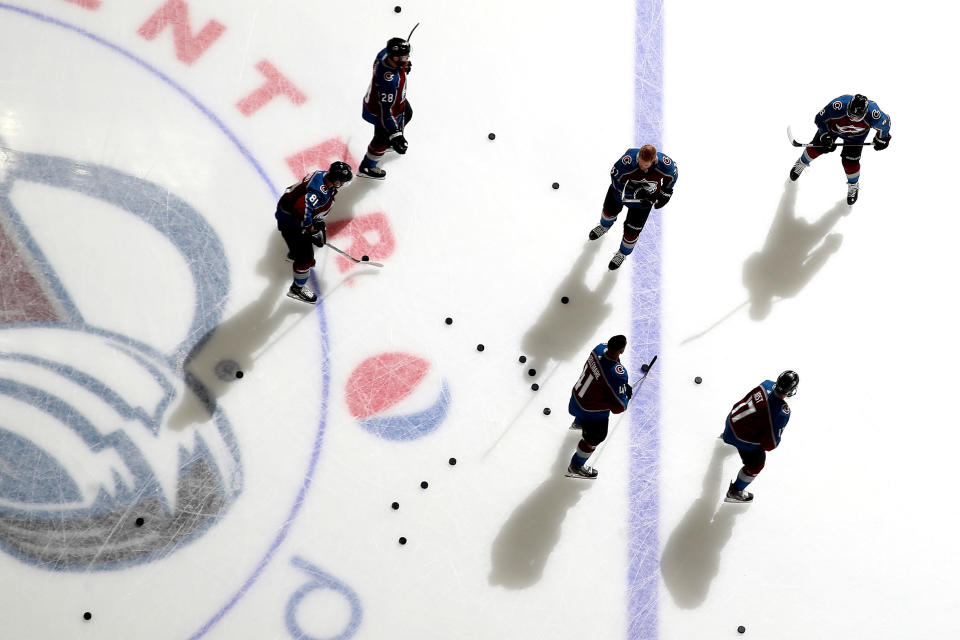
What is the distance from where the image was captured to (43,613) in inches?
218

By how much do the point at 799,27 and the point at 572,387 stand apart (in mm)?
3091

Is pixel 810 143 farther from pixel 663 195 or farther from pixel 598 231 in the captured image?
A: pixel 598 231

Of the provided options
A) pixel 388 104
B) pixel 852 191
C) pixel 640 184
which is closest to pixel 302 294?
pixel 388 104

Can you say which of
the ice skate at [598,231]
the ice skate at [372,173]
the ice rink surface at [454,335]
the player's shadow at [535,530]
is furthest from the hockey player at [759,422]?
the ice skate at [372,173]

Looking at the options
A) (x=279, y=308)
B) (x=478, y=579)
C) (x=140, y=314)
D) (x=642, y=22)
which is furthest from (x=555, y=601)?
(x=642, y=22)

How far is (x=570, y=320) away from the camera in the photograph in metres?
6.46

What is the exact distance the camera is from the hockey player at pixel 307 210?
577 cm

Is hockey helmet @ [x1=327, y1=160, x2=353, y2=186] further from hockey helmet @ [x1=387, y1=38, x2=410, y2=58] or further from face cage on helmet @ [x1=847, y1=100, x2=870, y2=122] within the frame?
face cage on helmet @ [x1=847, y1=100, x2=870, y2=122]

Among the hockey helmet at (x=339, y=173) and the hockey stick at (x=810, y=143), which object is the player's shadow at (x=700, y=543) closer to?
the hockey stick at (x=810, y=143)

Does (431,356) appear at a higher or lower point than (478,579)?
higher

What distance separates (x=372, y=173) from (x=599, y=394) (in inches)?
78.9

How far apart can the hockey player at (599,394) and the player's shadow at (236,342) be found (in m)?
1.62

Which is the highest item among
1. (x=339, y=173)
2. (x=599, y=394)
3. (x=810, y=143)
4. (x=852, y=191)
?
(x=810, y=143)

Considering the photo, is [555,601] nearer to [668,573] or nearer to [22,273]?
[668,573]
